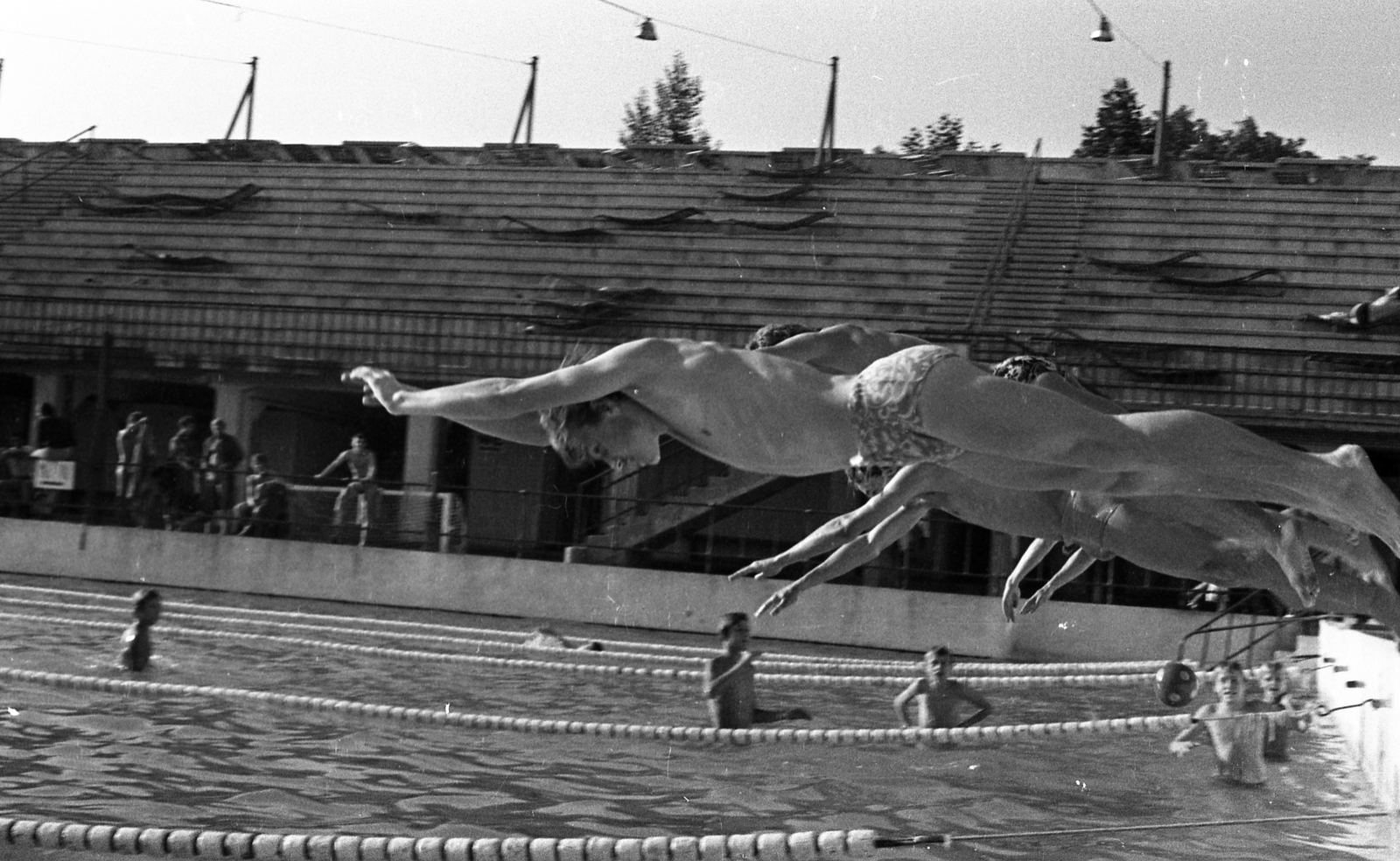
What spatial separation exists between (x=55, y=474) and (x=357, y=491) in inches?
155

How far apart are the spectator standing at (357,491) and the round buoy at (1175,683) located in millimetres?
11149

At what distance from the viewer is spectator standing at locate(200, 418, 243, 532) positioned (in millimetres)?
18297

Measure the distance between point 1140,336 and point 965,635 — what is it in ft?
19.5

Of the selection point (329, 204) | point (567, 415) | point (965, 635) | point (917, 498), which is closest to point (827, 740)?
point (917, 498)

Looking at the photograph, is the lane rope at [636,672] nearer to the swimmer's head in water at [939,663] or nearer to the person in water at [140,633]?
the swimmer's head in water at [939,663]

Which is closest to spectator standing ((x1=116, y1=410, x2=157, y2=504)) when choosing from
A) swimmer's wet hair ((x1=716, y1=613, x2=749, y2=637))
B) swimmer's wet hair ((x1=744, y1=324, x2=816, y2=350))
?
swimmer's wet hair ((x1=716, y1=613, x2=749, y2=637))

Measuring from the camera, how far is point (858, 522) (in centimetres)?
643

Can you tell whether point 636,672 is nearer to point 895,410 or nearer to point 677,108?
point 895,410

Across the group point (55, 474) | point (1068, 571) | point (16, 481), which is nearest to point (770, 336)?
point (1068, 571)

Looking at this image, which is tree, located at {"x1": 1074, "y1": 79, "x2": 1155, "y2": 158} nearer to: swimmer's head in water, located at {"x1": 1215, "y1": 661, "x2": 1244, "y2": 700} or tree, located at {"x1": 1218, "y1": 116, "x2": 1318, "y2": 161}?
tree, located at {"x1": 1218, "y1": 116, "x2": 1318, "y2": 161}

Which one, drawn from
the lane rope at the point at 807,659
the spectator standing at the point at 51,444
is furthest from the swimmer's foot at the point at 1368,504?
the spectator standing at the point at 51,444

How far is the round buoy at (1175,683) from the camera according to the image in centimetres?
791

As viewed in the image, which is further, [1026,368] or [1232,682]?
[1232,682]

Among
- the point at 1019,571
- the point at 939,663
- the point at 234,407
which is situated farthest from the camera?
the point at 234,407
